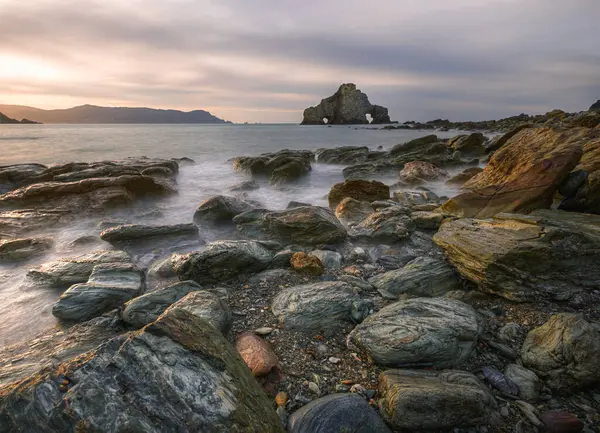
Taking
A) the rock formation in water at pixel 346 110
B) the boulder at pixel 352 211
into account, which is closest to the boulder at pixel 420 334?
the boulder at pixel 352 211

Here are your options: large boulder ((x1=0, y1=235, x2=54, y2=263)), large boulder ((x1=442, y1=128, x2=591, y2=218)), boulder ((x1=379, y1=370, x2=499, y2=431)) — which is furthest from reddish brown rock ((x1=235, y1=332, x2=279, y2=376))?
large boulder ((x1=0, y1=235, x2=54, y2=263))

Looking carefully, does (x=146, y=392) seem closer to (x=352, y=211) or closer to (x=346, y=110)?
(x=352, y=211)

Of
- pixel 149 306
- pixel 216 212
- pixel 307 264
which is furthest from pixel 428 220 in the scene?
pixel 149 306

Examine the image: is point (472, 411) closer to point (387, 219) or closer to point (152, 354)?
point (152, 354)

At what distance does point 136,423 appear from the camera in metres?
1.79

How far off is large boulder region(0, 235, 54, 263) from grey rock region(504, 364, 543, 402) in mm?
8848

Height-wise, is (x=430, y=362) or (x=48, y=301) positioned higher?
(x=430, y=362)

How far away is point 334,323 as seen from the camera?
3.97 metres

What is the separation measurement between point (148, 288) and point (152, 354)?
360 cm

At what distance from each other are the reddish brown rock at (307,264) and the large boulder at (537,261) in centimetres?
236

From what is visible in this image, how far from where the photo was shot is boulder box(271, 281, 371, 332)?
3977 mm

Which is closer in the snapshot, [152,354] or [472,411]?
[152,354]

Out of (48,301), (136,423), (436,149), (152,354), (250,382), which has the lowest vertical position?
(48,301)

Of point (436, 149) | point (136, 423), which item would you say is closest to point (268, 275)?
point (136, 423)
